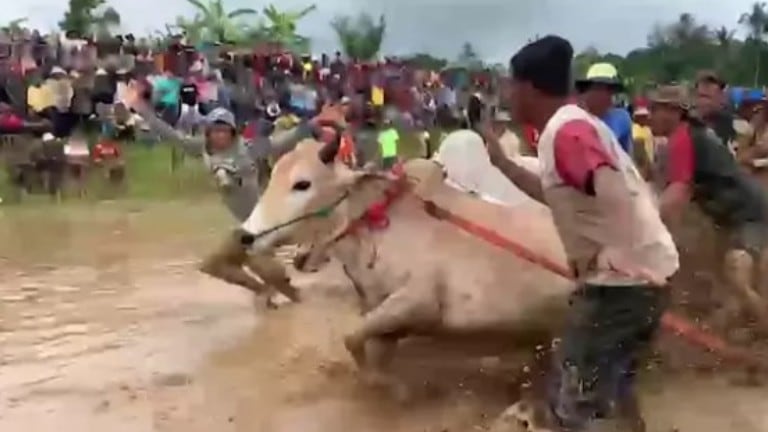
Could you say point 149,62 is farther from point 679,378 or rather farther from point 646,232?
point 646,232

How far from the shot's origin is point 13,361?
320 inches

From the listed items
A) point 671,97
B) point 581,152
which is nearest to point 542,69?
point 581,152

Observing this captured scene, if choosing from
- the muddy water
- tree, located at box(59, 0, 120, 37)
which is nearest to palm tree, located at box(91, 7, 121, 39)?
tree, located at box(59, 0, 120, 37)

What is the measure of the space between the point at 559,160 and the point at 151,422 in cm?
290

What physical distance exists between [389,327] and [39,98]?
15.7 meters

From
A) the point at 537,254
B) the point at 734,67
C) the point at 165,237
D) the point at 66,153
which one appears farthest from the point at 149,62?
the point at 537,254

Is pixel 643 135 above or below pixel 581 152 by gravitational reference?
below

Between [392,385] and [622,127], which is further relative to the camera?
[622,127]

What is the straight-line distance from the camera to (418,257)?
706cm

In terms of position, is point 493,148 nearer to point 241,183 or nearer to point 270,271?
point 270,271

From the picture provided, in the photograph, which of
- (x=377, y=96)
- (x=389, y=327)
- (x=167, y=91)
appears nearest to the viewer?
(x=389, y=327)

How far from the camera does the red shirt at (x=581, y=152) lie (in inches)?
182

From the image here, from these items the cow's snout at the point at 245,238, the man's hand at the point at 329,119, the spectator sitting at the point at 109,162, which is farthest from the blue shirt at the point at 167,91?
the cow's snout at the point at 245,238

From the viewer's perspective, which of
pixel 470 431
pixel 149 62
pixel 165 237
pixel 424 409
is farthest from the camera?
pixel 149 62
